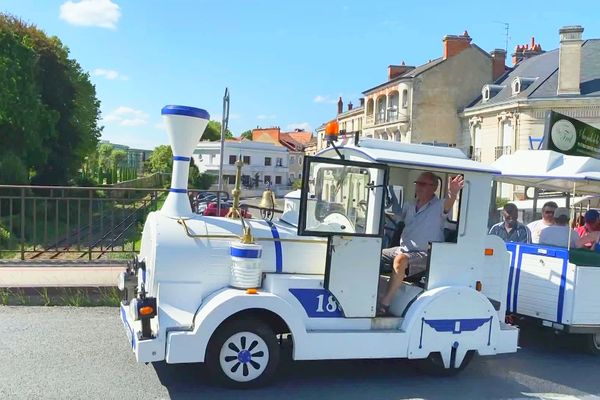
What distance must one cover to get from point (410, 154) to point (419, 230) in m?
0.80

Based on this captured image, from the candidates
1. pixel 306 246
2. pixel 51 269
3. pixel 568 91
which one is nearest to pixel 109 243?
pixel 51 269

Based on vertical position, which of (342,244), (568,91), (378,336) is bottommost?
(378,336)

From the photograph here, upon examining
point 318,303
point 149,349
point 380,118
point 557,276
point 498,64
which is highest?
point 498,64

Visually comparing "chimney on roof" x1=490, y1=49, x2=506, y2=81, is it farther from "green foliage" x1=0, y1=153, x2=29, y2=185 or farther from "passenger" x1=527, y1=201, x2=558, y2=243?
"passenger" x1=527, y1=201, x2=558, y2=243

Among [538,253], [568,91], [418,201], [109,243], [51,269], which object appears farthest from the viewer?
[568,91]

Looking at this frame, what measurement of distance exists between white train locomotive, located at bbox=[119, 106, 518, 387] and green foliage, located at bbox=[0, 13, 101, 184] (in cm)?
2520

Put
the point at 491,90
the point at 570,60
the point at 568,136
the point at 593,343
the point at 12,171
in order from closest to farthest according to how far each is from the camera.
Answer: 1. the point at 593,343
2. the point at 568,136
3. the point at 12,171
4. the point at 570,60
5. the point at 491,90

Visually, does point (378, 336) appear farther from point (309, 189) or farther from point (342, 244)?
point (309, 189)

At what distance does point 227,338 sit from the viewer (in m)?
4.69

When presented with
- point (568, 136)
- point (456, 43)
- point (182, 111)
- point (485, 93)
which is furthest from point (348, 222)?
point (456, 43)

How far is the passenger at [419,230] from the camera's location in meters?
5.29

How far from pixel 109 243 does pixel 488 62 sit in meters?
45.9

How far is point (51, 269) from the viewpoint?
8961 millimetres

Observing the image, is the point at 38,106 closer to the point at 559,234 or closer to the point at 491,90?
the point at 559,234
